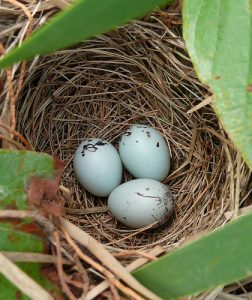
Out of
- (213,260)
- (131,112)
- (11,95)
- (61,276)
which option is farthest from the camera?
(131,112)

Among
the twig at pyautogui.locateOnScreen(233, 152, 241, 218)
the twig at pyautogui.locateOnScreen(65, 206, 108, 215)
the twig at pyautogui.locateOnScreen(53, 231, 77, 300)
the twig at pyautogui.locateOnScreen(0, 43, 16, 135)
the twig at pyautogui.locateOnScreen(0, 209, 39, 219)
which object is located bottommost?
the twig at pyautogui.locateOnScreen(65, 206, 108, 215)

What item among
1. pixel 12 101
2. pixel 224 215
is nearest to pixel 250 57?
pixel 224 215

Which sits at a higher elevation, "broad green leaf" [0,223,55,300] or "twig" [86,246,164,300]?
"broad green leaf" [0,223,55,300]

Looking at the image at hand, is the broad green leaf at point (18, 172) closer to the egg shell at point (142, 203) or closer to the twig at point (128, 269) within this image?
the twig at point (128, 269)

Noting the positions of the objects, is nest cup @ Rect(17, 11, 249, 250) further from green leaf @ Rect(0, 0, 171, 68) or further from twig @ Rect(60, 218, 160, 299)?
green leaf @ Rect(0, 0, 171, 68)

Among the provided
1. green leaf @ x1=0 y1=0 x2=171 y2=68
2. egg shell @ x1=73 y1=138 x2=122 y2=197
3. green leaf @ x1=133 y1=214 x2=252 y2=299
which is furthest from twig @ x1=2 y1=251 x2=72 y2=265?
egg shell @ x1=73 y1=138 x2=122 y2=197

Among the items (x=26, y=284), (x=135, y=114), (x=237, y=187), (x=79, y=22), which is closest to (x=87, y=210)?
(x=135, y=114)

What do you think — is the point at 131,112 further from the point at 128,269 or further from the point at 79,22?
the point at 79,22

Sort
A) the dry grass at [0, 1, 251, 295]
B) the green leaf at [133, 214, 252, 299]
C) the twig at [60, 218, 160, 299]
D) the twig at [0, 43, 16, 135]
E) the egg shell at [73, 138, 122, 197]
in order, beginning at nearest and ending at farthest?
the green leaf at [133, 214, 252, 299]
the twig at [60, 218, 160, 299]
the twig at [0, 43, 16, 135]
the dry grass at [0, 1, 251, 295]
the egg shell at [73, 138, 122, 197]
